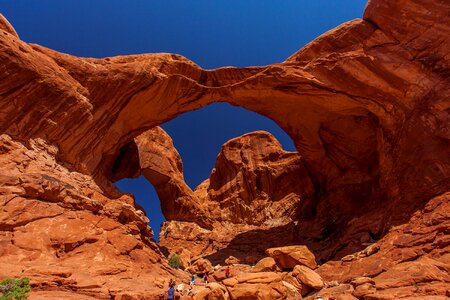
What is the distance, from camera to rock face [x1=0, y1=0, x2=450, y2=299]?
14.0 m

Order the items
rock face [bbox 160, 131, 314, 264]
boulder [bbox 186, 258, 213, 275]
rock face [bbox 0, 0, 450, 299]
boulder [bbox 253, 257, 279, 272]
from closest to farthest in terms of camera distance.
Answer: rock face [bbox 0, 0, 450, 299], boulder [bbox 253, 257, 279, 272], boulder [bbox 186, 258, 213, 275], rock face [bbox 160, 131, 314, 264]

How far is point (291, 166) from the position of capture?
1491 inches

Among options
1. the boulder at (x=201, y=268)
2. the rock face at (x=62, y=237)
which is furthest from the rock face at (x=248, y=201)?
the rock face at (x=62, y=237)

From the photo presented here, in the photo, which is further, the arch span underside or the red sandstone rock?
the arch span underside

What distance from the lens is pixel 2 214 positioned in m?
13.6

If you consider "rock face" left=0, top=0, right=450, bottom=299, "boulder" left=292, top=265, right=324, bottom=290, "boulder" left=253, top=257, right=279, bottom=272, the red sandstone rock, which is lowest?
"boulder" left=292, top=265, right=324, bottom=290

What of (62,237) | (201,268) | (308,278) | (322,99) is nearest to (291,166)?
(322,99)

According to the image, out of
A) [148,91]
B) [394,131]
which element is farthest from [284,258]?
[148,91]

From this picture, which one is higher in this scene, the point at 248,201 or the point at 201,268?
the point at 248,201

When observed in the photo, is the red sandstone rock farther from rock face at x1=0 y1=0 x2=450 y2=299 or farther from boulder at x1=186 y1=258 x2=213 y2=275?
boulder at x1=186 y1=258 x2=213 y2=275

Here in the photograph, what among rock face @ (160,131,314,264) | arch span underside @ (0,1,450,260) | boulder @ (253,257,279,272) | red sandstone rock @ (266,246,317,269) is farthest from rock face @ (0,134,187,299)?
rock face @ (160,131,314,264)

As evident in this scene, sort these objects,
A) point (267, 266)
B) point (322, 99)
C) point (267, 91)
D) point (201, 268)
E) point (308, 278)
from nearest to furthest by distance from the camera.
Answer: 1. point (308, 278)
2. point (267, 266)
3. point (201, 268)
4. point (322, 99)
5. point (267, 91)

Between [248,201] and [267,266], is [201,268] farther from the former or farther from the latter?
[248,201]

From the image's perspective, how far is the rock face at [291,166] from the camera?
A: 46.0ft
